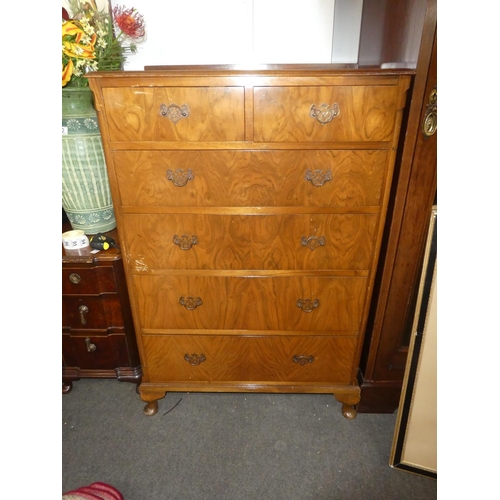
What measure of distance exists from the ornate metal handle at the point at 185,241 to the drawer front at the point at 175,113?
1.16 feet

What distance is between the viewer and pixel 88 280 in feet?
5.04

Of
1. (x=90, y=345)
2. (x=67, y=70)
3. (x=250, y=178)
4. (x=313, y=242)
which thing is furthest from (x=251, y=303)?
(x=67, y=70)

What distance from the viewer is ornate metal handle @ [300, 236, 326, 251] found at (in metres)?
1.29

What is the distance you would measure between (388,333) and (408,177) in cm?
67

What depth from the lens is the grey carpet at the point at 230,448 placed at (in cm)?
134

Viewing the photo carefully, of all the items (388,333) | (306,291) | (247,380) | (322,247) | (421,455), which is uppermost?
(322,247)

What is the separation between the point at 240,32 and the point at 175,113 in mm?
691

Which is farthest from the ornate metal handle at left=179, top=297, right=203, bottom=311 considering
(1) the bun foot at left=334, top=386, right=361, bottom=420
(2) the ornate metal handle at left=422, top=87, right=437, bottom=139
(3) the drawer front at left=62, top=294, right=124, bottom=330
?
(2) the ornate metal handle at left=422, top=87, right=437, bottom=139

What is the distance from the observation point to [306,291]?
1.40 meters

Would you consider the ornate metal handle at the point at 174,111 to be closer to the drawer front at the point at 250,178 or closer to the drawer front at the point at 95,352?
the drawer front at the point at 250,178

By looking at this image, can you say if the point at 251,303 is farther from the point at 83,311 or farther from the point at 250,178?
the point at 83,311
